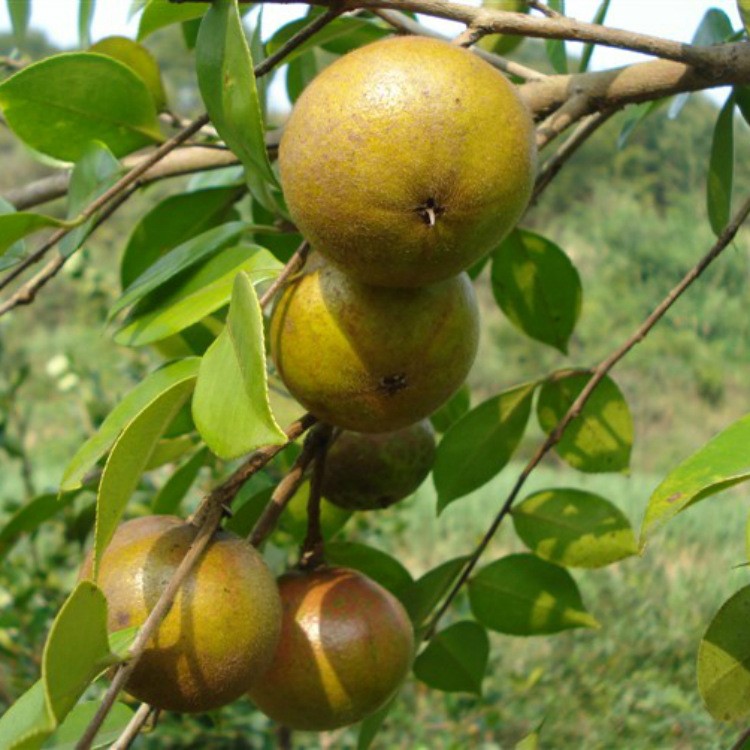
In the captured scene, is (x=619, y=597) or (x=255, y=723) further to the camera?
(x=619, y=597)

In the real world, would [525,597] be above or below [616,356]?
below

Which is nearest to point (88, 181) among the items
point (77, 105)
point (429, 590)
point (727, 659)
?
point (77, 105)

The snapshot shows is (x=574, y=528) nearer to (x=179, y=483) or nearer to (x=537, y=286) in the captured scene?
(x=537, y=286)

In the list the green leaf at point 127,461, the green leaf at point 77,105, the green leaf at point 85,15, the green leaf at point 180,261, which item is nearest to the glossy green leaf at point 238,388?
the green leaf at point 127,461

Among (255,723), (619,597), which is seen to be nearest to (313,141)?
(255,723)

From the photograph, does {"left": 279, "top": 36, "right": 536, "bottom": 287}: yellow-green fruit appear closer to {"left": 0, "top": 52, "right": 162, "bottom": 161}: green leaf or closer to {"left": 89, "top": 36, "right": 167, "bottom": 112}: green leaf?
{"left": 0, "top": 52, "right": 162, "bottom": 161}: green leaf

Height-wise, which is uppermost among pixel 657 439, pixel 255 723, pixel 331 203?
A: pixel 331 203

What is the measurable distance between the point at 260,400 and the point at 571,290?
24.2 inches

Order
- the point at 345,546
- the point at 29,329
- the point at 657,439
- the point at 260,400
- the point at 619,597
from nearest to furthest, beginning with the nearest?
the point at 260,400 < the point at 345,546 < the point at 619,597 < the point at 657,439 < the point at 29,329

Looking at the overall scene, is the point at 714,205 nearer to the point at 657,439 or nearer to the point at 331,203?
A: the point at 331,203

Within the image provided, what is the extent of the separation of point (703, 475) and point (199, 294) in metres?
0.35

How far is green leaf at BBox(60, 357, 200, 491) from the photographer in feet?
1.97

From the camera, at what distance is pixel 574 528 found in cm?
97

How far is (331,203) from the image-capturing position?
1.84 feet
